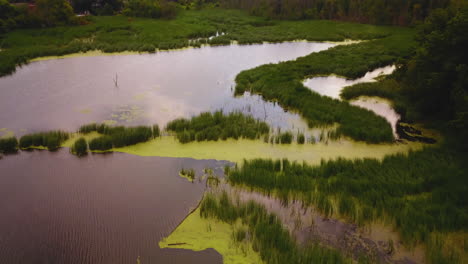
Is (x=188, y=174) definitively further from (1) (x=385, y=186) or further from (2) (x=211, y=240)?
(1) (x=385, y=186)

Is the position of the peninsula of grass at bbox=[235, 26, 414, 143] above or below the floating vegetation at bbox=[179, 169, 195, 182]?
above

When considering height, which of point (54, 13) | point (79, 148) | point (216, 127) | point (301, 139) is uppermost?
point (54, 13)

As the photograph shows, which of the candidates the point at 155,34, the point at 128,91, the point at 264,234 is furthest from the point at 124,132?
the point at 155,34

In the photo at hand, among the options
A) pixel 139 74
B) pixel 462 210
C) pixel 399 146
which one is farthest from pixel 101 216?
pixel 139 74

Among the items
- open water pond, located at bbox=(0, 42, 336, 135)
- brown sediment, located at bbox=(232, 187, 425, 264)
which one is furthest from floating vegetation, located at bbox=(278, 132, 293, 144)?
brown sediment, located at bbox=(232, 187, 425, 264)

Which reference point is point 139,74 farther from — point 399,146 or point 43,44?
point 399,146

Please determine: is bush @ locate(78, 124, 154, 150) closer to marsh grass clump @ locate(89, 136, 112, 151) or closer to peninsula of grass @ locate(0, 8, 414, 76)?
marsh grass clump @ locate(89, 136, 112, 151)
